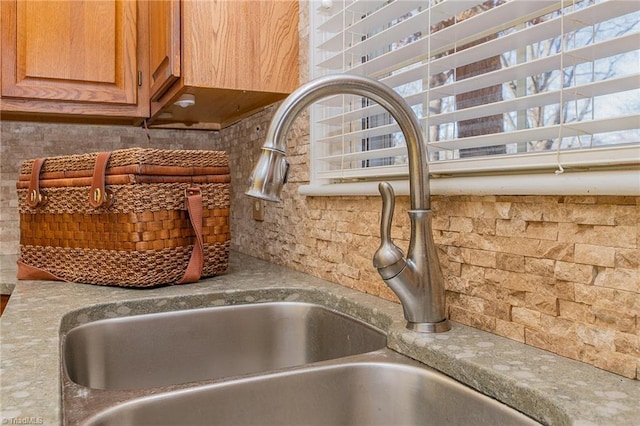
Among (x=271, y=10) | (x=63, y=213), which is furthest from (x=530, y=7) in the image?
(x=63, y=213)

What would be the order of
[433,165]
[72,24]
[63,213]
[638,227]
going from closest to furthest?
[638,227] → [433,165] → [63,213] → [72,24]

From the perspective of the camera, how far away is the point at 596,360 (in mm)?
667

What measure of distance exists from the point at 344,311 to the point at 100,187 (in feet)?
2.18

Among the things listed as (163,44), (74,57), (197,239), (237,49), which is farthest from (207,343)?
(74,57)

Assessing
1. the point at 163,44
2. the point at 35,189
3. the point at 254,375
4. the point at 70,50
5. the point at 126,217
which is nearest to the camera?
the point at 254,375

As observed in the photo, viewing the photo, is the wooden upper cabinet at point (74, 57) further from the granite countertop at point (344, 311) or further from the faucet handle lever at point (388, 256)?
the faucet handle lever at point (388, 256)

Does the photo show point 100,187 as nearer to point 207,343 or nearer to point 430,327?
point 207,343

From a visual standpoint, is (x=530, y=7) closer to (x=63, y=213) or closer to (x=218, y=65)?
(x=218, y=65)

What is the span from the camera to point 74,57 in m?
1.73

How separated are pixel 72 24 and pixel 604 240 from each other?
1.74 m

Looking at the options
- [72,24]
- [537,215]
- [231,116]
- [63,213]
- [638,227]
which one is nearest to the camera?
[638,227]

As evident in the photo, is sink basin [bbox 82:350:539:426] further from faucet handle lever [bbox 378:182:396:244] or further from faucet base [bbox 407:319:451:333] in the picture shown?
faucet handle lever [bbox 378:182:396:244]

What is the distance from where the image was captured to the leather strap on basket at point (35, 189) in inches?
53.7

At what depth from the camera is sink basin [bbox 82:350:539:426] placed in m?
0.70
